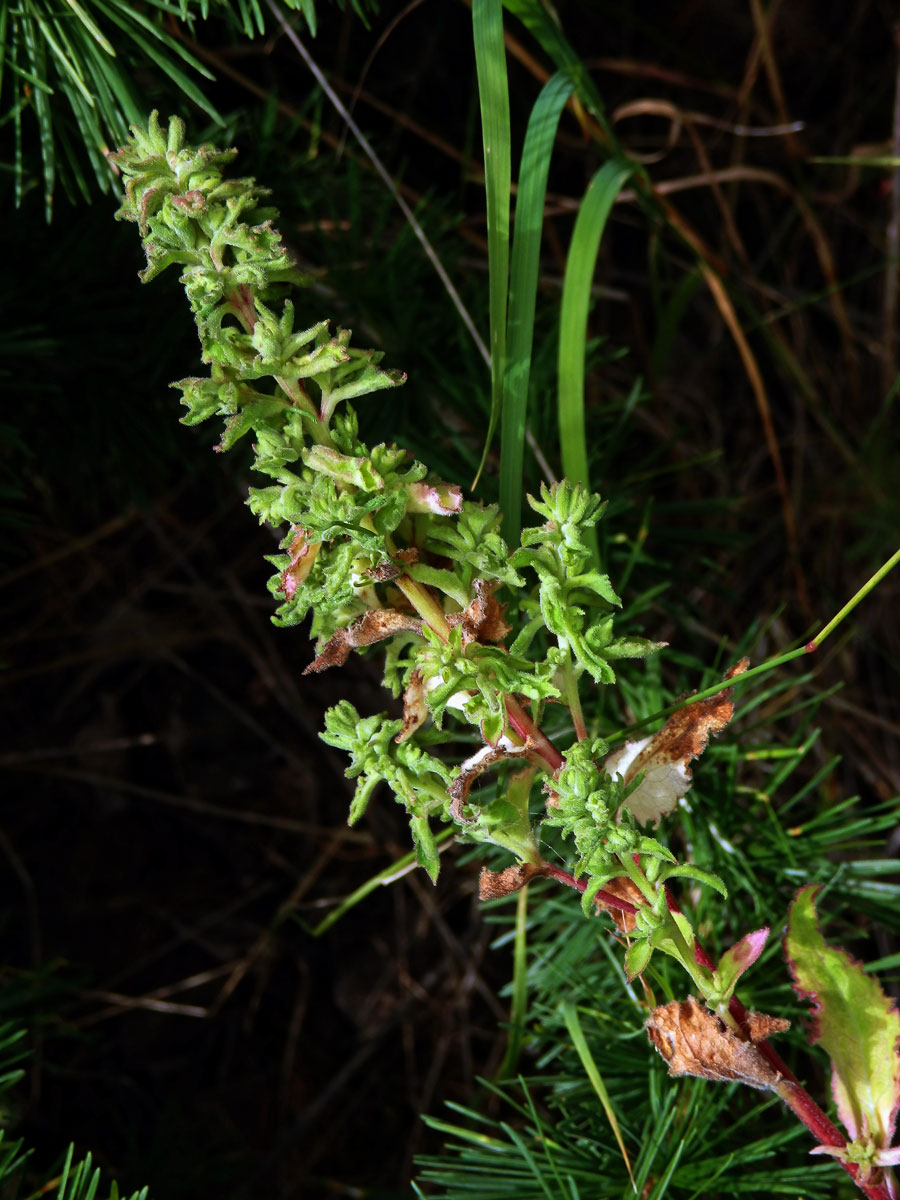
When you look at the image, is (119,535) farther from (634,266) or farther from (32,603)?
(634,266)

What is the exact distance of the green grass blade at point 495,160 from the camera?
57 cm

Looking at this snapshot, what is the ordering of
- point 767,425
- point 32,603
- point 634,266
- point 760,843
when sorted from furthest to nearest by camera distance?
point 634,266 → point 32,603 → point 767,425 → point 760,843

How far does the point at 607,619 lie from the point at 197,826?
0.93 m

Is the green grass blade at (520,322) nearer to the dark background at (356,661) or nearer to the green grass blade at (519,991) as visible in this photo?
the green grass blade at (519,991)

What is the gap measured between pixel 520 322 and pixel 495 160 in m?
0.08

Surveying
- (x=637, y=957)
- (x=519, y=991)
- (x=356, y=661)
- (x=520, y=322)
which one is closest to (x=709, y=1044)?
(x=637, y=957)

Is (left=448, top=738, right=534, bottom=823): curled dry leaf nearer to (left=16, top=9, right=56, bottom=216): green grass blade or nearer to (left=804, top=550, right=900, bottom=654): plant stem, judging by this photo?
(left=804, top=550, right=900, bottom=654): plant stem

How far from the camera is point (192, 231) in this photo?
1.48ft

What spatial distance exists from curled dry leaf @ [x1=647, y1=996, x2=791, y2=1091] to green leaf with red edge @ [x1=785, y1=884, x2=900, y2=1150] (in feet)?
0.21

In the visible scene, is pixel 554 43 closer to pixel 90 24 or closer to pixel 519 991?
pixel 90 24

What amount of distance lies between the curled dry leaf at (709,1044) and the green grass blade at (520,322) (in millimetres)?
241

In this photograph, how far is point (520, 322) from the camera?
594 mm

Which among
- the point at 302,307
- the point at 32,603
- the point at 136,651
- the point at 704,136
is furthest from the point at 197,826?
the point at 704,136

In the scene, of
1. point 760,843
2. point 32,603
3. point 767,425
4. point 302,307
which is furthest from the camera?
point 32,603
